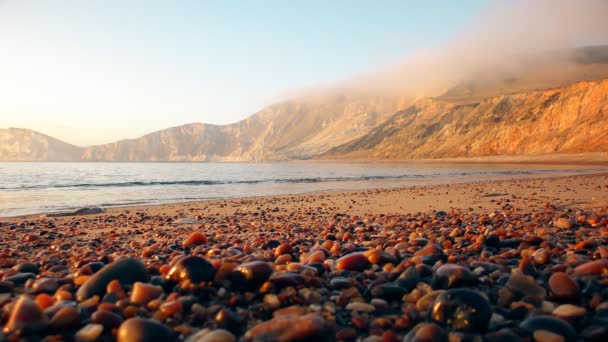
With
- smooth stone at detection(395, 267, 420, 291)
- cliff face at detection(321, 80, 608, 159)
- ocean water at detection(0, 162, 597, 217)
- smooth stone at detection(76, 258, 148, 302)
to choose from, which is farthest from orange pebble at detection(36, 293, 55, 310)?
cliff face at detection(321, 80, 608, 159)

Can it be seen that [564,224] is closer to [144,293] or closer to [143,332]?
[144,293]

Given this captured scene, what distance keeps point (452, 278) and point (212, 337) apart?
165 centimetres

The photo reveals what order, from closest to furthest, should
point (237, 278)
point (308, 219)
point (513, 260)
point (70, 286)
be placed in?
point (237, 278) < point (70, 286) < point (513, 260) < point (308, 219)

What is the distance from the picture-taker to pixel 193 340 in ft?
6.15

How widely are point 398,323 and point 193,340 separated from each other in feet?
3.57

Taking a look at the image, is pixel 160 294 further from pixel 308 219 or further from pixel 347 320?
pixel 308 219

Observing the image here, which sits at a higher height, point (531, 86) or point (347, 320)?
point (531, 86)

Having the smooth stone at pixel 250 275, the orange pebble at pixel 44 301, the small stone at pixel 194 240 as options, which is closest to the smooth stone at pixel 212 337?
the smooth stone at pixel 250 275

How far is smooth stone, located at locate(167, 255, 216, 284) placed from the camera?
2543 mm

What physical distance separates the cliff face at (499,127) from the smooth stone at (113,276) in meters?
69.7

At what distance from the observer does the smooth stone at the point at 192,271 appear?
2.54 m

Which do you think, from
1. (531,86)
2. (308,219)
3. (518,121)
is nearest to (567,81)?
(531,86)

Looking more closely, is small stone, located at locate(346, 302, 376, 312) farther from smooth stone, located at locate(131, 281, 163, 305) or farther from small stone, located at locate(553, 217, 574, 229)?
small stone, located at locate(553, 217, 574, 229)

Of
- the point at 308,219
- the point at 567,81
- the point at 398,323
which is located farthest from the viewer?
the point at 567,81
